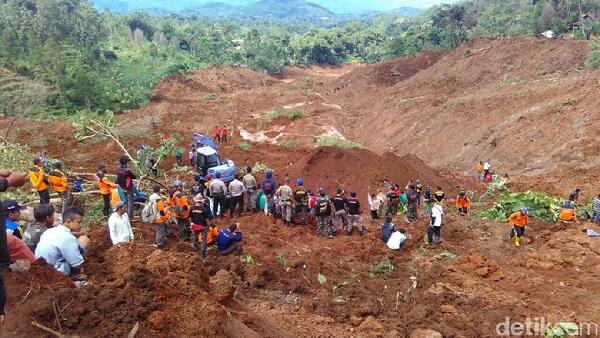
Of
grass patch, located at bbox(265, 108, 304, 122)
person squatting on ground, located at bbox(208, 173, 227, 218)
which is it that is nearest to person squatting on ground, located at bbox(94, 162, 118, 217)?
person squatting on ground, located at bbox(208, 173, 227, 218)

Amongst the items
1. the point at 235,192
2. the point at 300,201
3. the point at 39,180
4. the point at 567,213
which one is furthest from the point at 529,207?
the point at 39,180

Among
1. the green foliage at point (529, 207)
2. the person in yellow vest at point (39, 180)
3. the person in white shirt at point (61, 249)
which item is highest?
the person in white shirt at point (61, 249)

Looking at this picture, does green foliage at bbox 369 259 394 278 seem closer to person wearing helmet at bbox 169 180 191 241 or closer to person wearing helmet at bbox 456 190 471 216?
person wearing helmet at bbox 169 180 191 241

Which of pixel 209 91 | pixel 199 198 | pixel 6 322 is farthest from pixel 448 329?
pixel 209 91

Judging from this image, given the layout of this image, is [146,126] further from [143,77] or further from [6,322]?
[6,322]

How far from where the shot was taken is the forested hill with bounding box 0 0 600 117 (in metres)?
36.2

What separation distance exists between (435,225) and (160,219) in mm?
6659

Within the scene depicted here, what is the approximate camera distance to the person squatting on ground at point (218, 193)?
13383 mm

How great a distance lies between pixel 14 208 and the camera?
7.38m

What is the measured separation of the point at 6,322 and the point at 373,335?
5.34 meters

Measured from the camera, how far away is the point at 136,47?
2692 inches

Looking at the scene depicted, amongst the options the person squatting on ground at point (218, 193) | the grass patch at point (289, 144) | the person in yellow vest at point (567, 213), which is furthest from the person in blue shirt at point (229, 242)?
the grass patch at point (289, 144)

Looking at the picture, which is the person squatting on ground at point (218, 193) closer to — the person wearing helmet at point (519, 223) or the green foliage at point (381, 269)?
the green foliage at point (381, 269)

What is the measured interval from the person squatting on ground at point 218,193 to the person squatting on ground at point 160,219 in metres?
3.10
